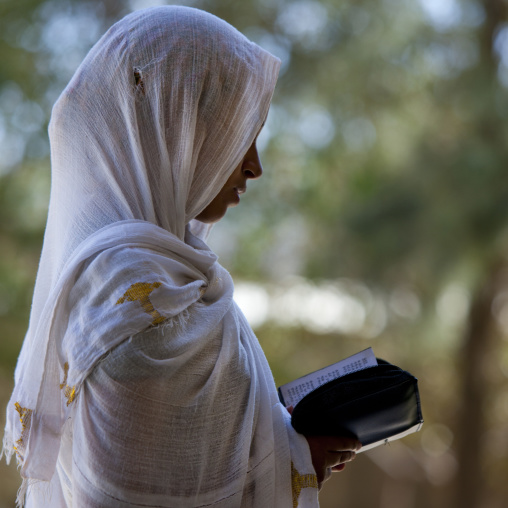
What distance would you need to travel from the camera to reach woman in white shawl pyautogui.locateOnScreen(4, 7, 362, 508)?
0.79 metres

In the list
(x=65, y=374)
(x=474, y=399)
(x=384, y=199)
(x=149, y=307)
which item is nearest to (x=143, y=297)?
(x=149, y=307)

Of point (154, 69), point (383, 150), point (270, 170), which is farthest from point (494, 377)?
point (154, 69)


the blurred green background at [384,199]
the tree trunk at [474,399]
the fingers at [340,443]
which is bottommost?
the tree trunk at [474,399]

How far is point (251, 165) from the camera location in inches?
38.8

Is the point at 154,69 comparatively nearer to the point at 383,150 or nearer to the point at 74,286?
the point at 74,286

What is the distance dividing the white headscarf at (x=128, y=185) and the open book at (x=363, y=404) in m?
0.21

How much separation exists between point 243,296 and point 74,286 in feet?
8.93

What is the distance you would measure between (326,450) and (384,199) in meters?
3.02

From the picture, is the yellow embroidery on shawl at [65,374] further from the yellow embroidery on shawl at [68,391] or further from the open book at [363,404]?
the open book at [363,404]

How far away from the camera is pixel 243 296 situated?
354cm

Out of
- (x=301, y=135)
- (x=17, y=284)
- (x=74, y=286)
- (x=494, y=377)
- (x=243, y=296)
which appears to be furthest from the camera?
(x=494, y=377)

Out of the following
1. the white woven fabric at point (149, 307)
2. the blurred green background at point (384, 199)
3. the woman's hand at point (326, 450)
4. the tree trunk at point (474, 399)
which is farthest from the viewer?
the tree trunk at point (474, 399)

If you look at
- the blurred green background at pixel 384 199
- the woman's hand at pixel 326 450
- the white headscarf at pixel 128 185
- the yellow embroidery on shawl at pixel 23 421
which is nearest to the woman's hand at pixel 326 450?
the woman's hand at pixel 326 450

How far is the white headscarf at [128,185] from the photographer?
31.9 inches
